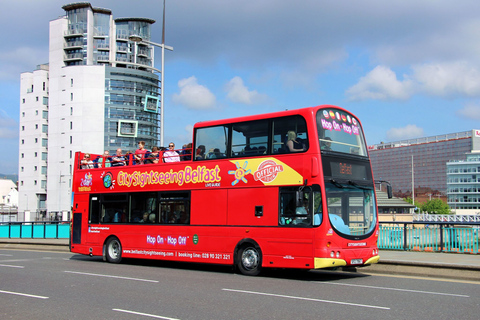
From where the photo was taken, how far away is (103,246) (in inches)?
755

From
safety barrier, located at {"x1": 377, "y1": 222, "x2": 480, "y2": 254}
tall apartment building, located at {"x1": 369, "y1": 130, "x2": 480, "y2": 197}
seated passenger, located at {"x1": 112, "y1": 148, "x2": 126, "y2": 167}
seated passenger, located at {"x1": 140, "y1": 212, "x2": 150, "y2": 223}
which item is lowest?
safety barrier, located at {"x1": 377, "y1": 222, "x2": 480, "y2": 254}

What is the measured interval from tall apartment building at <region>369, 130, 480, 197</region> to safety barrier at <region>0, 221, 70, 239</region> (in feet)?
453

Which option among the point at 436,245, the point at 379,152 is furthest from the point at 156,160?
the point at 379,152

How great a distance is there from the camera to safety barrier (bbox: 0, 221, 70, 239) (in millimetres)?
32312

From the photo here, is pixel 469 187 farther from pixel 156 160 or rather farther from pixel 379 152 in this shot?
pixel 156 160

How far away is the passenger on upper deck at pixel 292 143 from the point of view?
44.6 ft

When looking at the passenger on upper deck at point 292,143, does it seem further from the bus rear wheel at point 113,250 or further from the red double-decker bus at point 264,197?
the bus rear wheel at point 113,250

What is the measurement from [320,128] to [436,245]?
26.9ft

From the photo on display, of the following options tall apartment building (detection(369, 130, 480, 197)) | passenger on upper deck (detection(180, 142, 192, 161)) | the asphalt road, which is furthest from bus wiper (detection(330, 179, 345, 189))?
tall apartment building (detection(369, 130, 480, 197))

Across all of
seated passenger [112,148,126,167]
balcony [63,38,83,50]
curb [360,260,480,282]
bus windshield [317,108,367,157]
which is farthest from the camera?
balcony [63,38,83,50]

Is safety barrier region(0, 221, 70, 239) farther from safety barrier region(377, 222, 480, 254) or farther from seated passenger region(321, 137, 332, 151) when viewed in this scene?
seated passenger region(321, 137, 332, 151)

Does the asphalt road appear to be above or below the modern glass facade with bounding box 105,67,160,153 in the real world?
below

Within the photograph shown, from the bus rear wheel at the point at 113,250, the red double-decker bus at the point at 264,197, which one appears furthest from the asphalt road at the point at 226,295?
the bus rear wheel at the point at 113,250

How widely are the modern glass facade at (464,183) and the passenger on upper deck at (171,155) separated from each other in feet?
467
